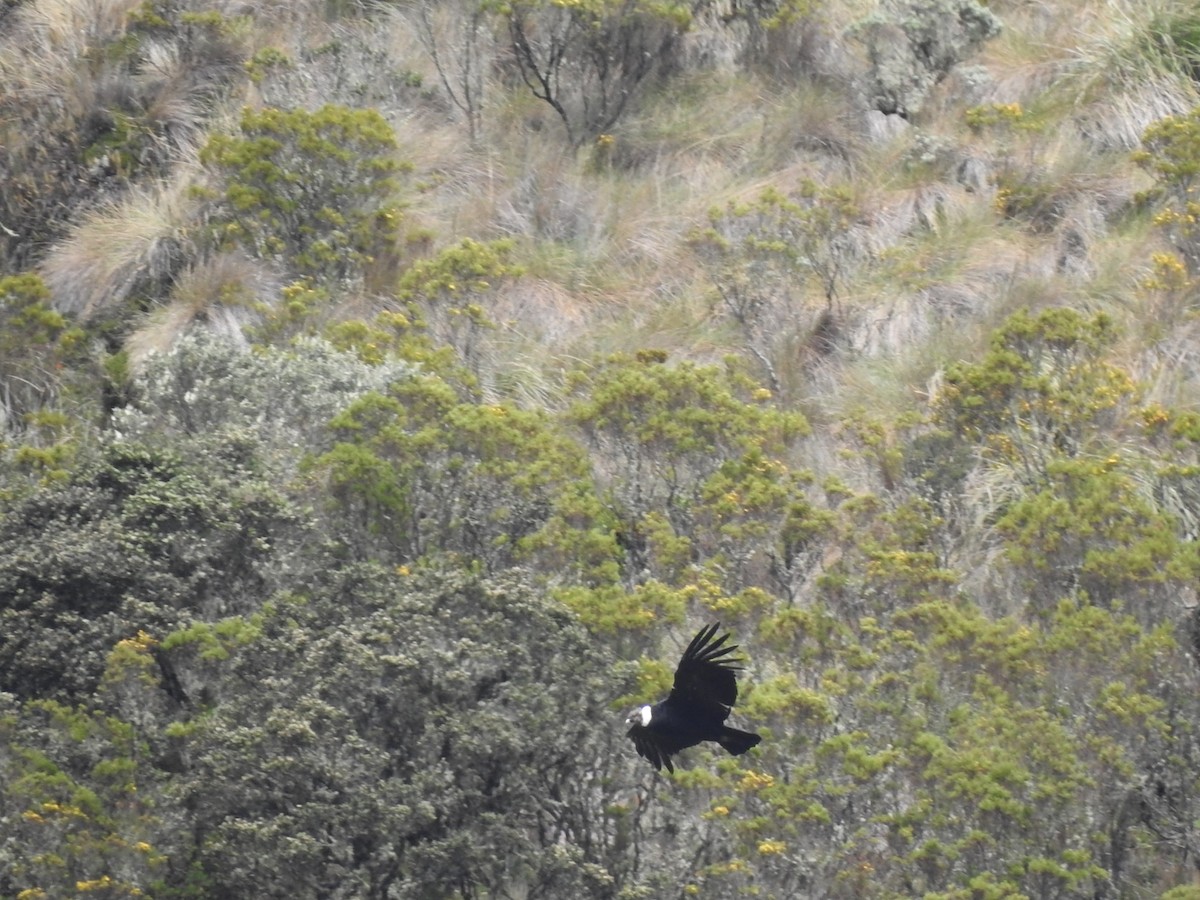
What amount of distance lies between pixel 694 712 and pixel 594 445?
2720 mm

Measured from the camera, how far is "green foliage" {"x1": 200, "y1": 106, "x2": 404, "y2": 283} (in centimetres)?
1180

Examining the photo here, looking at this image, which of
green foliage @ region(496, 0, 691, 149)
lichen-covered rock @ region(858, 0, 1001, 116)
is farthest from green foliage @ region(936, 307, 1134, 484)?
green foliage @ region(496, 0, 691, 149)

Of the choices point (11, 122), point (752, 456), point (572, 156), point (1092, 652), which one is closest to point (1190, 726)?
point (1092, 652)

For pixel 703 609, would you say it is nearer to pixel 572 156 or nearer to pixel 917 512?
pixel 917 512

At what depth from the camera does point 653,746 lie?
23.5 feet

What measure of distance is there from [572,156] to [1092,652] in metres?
7.08

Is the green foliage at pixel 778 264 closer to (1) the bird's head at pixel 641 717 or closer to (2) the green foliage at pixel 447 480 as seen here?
(2) the green foliage at pixel 447 480

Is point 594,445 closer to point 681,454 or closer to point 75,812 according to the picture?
point 681,454

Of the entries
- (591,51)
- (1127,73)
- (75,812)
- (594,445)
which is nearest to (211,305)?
(594,445)

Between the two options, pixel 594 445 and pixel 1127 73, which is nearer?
pixel 594 445

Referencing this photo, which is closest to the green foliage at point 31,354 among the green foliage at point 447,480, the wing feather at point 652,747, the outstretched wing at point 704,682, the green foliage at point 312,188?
the green foliage at point 312,188

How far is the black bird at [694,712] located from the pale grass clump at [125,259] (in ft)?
20.7

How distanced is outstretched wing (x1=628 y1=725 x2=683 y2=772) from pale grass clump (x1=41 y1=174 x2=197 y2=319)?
6238 millimetres

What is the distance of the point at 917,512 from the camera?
349 inches
